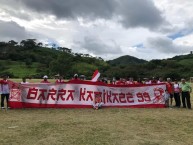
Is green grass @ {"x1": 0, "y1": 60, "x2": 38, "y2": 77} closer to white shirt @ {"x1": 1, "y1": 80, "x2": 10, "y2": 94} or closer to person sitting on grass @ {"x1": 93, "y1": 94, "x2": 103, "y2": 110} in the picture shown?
person sitting on grass @ {"x1": 93, "y1": 94, "x2": 103, "y2": 110}

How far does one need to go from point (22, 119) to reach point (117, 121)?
173 inches

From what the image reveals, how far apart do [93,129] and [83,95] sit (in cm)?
773

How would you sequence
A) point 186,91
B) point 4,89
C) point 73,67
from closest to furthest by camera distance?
point 4,89 < point 186,91 < point 73,67

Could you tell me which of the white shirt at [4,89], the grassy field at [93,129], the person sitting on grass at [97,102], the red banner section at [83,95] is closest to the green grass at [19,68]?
the red banner section at [83,95]

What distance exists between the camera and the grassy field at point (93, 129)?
33.7 feet

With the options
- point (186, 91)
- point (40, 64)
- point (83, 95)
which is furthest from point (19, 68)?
point (186, 91)

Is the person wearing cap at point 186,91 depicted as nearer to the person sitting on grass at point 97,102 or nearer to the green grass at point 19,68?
the person sitting on grass at point 97,102

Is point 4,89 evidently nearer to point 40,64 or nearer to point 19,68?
point 19,68

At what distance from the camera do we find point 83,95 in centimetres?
1981

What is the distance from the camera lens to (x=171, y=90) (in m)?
21.0

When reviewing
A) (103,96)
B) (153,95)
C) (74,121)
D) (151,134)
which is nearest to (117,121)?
(74,121)

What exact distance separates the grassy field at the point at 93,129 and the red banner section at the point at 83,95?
2.59 meters

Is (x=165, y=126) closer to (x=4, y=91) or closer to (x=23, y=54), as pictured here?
(x=4, y=91)

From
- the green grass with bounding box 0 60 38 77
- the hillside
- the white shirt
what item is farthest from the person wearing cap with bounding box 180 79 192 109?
the green grass with bounding box 0 60 38 77
